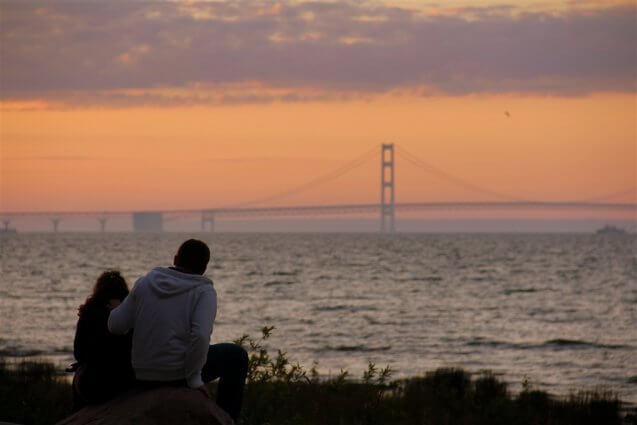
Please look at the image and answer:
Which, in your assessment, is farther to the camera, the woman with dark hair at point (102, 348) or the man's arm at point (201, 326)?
the woman with dark hair at point (102, 348)

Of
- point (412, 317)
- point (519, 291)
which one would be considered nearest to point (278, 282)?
point (519, 291)

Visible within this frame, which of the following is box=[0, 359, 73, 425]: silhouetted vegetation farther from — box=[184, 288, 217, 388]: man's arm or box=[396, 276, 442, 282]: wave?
box=[396, 276, 442, 282]: wave

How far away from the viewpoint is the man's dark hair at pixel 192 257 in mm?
5332

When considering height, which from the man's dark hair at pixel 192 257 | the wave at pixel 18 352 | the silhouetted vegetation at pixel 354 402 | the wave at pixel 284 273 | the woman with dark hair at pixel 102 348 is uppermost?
the man's dark hair at pixel 192 257

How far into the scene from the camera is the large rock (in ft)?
17.8

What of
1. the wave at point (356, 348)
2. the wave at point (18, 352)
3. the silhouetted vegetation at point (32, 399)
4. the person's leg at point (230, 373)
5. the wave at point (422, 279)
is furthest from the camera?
the wave at point (422, 279)

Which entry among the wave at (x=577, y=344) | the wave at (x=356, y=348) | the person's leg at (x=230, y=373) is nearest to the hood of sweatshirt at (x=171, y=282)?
the person's leg at (x=230, y=373)

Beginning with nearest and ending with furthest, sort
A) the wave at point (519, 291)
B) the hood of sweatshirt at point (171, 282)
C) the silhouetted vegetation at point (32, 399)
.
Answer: the hood of sweatshirt at point (171, 282) → the silhouetted vegetation at point (32, 399) → the wave at point (519, 291)

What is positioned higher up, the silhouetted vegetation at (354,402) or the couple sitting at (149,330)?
the couple sitting at (149,330)

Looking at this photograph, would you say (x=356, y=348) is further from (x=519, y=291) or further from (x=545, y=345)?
(x=519, y=291)

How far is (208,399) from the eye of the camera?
5.63 m

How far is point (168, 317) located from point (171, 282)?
0.19m

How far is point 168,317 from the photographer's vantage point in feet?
17.3

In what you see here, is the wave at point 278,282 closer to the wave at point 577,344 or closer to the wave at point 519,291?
the wave at point 519,291
